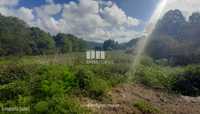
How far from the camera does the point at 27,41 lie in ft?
92.3

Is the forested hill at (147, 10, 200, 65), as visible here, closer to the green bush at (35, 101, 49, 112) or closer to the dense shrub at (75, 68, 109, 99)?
the dense shrub at (75, 68, 109, 99)

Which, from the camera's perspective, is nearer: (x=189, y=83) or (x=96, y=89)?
(x=96, y=89)

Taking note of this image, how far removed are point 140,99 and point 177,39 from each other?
60.8 ft

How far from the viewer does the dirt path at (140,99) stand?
522cm

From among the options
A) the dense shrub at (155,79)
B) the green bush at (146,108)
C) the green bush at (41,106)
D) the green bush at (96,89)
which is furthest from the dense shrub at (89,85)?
the dense shrub at (155,79)

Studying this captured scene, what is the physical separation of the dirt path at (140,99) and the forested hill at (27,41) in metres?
18.7

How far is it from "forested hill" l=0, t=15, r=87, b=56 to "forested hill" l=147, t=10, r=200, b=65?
37.6ft

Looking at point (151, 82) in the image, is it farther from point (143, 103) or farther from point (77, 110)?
point (77, 110)

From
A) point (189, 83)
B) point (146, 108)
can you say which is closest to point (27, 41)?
point (189, 83)

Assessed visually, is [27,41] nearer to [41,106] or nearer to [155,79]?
[155,79]

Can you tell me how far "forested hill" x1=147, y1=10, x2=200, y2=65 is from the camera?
50.6 ft

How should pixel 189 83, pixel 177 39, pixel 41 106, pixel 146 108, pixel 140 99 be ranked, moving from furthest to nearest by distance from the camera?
pixel 177 39 → pixel 189 83 → pixel 140 99 → pixel 146 108 → pixel 41 106

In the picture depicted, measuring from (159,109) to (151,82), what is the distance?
1958mm

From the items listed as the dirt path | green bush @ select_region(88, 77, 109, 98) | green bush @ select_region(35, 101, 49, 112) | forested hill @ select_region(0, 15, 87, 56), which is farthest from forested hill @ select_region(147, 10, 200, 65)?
green bush @ select_region(35, 101, 49, 112)
